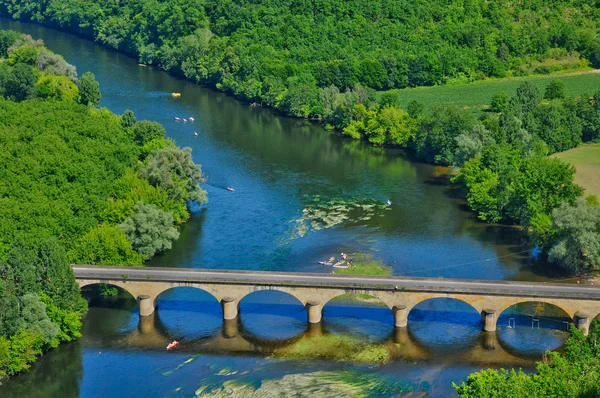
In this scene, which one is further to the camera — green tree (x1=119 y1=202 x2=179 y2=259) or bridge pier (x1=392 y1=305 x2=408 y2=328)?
green tree (x1=119 y1=202 x2=179 y2=259)

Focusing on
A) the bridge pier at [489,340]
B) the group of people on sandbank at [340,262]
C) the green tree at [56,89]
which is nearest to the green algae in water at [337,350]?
the bridge pier at [489,340]

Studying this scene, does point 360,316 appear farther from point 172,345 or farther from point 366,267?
point 172,345

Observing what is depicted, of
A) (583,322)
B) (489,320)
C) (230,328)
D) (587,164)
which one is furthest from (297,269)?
(587,164)

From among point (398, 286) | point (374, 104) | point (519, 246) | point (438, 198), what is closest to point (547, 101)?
point (374, 104)

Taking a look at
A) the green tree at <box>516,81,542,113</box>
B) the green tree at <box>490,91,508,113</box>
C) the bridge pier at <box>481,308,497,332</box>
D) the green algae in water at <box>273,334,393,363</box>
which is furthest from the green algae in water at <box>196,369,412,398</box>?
the green tree at <box>490,91,508,113</box>

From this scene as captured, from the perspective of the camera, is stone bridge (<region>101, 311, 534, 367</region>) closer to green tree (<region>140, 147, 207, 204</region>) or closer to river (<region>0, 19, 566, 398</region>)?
river (<region>0, 19, 566, 398</region>)

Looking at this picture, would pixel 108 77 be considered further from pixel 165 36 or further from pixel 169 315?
pixel 169 315
